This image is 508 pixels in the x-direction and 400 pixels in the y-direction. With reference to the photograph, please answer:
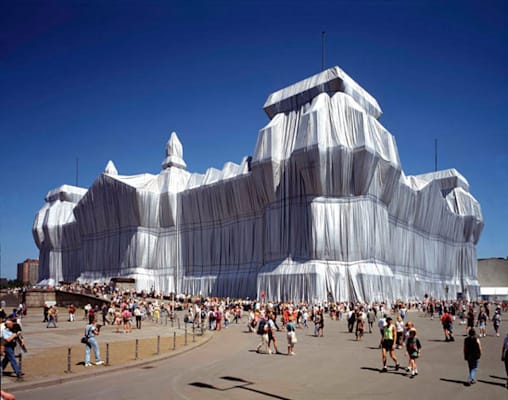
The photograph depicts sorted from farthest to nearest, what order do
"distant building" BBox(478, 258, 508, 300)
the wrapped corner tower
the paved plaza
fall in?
1. "distant building" BBox(478, 258, 508, 300)
2. the wrapped corner tower
3. the paved plaza

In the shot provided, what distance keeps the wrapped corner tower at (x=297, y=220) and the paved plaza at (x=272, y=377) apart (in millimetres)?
32260

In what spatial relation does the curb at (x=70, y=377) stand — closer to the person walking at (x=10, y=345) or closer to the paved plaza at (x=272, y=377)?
the paved plaza at (x=272, y=377)

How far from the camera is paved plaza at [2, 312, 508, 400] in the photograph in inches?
446

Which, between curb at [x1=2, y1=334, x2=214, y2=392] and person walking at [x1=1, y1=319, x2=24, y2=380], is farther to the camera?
person walking at [x1=1, y1=319, x2=24, y2=380]

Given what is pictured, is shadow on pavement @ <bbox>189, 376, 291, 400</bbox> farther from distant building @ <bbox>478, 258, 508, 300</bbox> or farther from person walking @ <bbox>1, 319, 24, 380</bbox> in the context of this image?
distant building @ <bbox>478, 258, 508, 300</bbox>

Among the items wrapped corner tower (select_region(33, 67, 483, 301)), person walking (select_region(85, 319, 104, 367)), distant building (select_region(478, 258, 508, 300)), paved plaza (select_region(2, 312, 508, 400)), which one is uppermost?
wrapped corner tower (select_region(33, 67, 483, 301))

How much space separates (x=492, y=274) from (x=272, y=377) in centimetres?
11755

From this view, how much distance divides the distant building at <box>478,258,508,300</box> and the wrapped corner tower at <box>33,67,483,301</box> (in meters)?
26.7

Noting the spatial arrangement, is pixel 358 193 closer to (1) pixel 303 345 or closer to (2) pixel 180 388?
(1) pixel 303 345

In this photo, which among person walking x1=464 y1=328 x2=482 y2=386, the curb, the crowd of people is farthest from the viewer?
the crowd of people

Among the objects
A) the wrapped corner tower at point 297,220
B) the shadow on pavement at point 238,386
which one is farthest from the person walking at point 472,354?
the wrapped corner tower at point 297,220

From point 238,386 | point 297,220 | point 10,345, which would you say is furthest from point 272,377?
point 297,220

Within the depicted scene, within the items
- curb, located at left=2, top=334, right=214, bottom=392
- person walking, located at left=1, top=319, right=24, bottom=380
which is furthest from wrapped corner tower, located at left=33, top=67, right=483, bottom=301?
person walking, located at left=1, top=319, right=24, bottom=380

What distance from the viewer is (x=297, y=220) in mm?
54812
